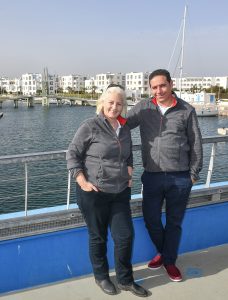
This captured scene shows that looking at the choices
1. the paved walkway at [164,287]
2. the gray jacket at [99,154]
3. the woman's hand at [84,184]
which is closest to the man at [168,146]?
the paved walkway at [164,287]

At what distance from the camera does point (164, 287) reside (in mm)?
2828

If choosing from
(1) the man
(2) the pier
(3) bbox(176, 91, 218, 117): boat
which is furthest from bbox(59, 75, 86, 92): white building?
(1) the man

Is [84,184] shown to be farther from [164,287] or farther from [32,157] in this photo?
[164,287]

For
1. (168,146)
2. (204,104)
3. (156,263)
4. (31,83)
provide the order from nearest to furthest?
(168,146) → (156,263) → (204,104) → (31,83)

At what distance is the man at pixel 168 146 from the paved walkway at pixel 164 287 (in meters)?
0.14

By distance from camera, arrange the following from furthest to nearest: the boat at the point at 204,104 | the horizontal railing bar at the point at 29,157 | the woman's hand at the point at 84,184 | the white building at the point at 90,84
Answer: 1. the white building at the point at 90,84
2. the boat at the point at 204,104
3. the horizontal railing bar at the point at 29,157
4. the woman's hand at the point at 84,184

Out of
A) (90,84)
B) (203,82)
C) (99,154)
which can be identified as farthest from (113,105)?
(90,84)

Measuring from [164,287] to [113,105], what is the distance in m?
1.55

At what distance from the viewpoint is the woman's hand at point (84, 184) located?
96.0 inches

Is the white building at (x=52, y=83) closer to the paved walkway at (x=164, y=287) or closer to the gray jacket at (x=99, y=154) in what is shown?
the paved walkway at (x=164, y=287)

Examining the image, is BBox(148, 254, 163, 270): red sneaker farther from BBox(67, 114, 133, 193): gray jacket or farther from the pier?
BBox(67, 114, 133, 193): gray jacket

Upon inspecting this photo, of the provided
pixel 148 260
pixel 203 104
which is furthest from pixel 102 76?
pixel 148 260

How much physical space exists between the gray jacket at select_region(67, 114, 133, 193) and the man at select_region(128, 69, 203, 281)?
1.16 feet

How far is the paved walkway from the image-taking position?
2676 mm
